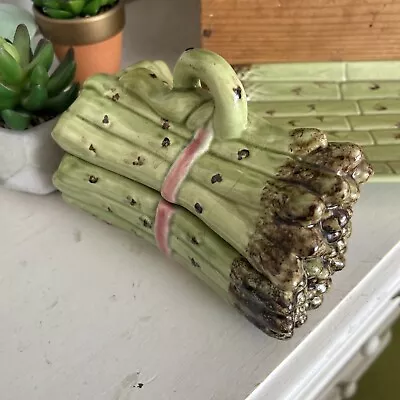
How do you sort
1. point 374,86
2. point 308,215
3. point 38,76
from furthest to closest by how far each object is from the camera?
point 374,86 → point 38,76 → point 308,215

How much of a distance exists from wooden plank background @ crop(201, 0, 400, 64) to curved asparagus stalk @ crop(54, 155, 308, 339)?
7.1 inches

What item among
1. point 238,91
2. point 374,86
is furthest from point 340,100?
point 238,91

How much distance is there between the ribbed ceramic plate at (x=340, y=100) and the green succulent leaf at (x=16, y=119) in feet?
0.60

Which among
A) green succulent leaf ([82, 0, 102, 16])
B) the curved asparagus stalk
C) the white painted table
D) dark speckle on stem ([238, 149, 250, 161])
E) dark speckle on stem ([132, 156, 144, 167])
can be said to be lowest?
the white painted table

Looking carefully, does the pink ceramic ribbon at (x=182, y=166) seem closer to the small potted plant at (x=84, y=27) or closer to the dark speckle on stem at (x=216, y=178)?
the dark speckle on stem at (x=216, y=178)

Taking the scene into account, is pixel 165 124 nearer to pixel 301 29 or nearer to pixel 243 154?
pixel 243 154

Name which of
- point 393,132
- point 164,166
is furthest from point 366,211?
point 164,166

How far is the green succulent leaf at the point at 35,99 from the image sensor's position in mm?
453

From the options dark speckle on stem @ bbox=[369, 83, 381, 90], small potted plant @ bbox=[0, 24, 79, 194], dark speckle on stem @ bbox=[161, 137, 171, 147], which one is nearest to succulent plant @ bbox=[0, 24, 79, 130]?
small potted plant @ bbox=[0, 24, 79, 194]

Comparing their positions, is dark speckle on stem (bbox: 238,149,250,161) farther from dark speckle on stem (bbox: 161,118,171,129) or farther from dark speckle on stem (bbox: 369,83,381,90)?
dark speckle on stem (bbox: 369,83,381,90)

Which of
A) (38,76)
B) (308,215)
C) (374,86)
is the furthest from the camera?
(374,86)

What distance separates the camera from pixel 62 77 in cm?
48

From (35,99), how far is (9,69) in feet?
0.10

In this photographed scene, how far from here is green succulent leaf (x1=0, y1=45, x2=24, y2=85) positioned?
1.44 ft
